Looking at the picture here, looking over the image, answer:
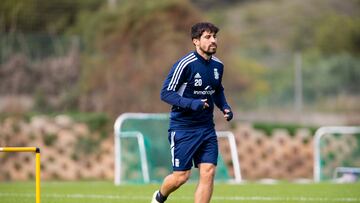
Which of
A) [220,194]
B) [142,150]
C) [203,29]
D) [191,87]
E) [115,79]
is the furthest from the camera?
[115,79]

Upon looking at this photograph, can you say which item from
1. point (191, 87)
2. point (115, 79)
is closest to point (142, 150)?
point (115, 79)

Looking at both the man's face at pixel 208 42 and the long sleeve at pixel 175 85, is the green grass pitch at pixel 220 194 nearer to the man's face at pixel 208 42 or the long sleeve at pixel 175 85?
the long sleeve at pixel 175 85

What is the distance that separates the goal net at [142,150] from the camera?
21.2m

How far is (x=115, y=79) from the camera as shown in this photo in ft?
89.1

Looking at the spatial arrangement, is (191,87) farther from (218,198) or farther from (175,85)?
(218,198)

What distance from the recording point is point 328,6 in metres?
48.8

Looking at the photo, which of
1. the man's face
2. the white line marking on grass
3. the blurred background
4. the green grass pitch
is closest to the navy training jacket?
the man's face

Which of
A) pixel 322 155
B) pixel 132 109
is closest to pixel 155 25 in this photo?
pixel 132 109

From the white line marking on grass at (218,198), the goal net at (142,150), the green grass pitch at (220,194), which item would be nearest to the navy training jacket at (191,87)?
the green grass pitch at (220,194)

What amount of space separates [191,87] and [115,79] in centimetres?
1645

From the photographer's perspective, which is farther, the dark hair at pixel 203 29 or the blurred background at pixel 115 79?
the blurred background at pixel 115 79

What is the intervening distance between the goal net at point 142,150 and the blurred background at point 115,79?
11.9ft

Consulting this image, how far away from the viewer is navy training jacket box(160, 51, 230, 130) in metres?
10.8

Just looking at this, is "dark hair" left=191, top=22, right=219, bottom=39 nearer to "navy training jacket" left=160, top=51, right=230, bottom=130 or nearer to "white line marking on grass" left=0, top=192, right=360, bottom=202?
"navy training jacket" left=160, top=51, right=230, bottom=130
